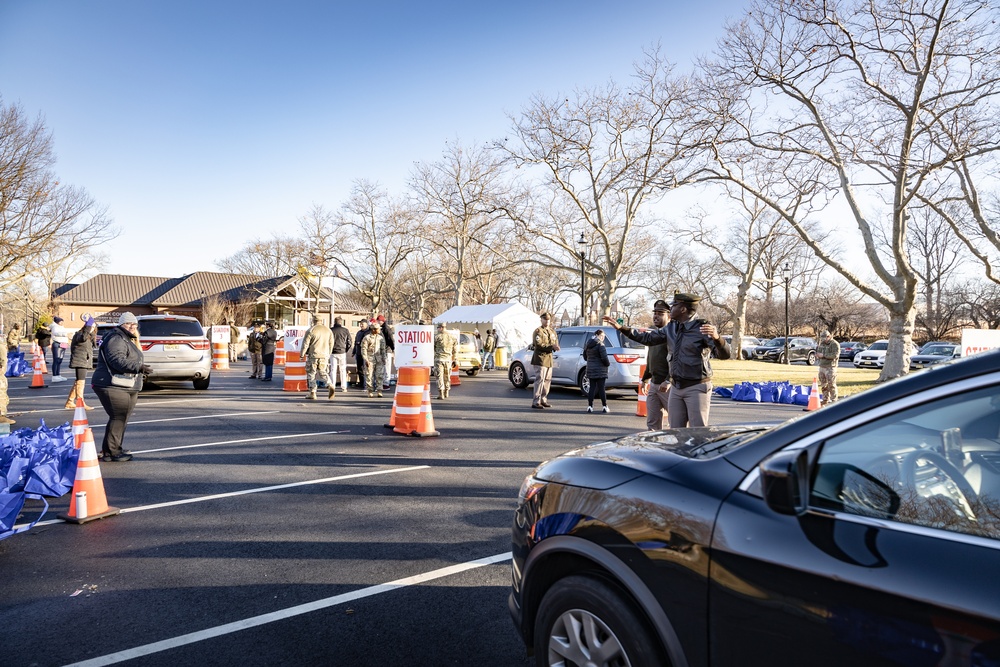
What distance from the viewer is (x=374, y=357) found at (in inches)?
599

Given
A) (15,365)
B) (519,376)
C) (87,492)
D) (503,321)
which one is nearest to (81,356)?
(87,492)

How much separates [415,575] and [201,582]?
138 centimetres

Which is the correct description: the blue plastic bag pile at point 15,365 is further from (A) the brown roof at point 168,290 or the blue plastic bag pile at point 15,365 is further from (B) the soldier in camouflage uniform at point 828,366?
(A) the brown roof at point 168,290

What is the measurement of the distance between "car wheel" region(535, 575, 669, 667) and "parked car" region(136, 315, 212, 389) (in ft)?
46.4

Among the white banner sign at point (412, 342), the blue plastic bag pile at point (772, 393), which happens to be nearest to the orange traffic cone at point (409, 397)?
the white banner sign at point (412, 342)

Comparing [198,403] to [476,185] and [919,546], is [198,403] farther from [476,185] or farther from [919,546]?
[476,185]

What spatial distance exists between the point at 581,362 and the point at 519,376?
2.70 meters

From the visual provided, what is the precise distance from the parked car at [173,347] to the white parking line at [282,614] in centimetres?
1248

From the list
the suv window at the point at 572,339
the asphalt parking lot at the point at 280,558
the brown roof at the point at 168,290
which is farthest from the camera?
the brown roof at the point at 168,290

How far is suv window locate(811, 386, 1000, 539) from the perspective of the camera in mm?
1708

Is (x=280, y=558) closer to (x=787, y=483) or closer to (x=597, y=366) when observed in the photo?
(x=787, y=483)

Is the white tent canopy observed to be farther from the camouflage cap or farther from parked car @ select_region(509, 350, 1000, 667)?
parked car @ select_region(509, 350, 1000, 667)

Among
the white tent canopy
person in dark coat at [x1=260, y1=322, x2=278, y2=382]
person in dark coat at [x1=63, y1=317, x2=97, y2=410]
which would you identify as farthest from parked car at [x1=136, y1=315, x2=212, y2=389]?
the white tent canopy

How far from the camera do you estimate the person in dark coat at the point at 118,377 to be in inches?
278
